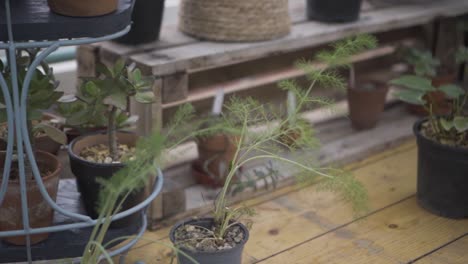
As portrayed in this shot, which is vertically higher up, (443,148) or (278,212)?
(443,148)

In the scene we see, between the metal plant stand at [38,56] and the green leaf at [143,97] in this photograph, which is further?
the green leaf at [143,97]

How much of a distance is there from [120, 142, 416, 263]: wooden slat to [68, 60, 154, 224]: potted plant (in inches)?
13.0

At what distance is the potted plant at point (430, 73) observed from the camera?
2.66 m

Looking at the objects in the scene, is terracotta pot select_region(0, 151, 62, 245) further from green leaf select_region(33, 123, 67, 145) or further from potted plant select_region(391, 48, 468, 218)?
potted plant select_region(391, 48, 468, 218)

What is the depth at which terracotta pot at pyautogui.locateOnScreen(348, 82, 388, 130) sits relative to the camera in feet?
9.14

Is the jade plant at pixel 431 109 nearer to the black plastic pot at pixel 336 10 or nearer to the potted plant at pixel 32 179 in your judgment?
the black plastic pot at pixel 336 10

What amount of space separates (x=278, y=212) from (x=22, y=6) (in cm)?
106

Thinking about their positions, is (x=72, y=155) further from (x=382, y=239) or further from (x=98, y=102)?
(x=382, y=239)

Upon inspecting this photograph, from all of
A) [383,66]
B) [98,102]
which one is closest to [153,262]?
[98,102]

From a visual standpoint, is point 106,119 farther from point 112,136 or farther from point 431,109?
point 431,109

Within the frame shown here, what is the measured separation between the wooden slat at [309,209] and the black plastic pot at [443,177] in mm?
139

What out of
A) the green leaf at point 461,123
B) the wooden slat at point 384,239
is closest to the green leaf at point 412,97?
the green leaf at point 461,123

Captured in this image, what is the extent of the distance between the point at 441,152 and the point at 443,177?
0.09 m

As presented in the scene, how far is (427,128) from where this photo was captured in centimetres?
233
